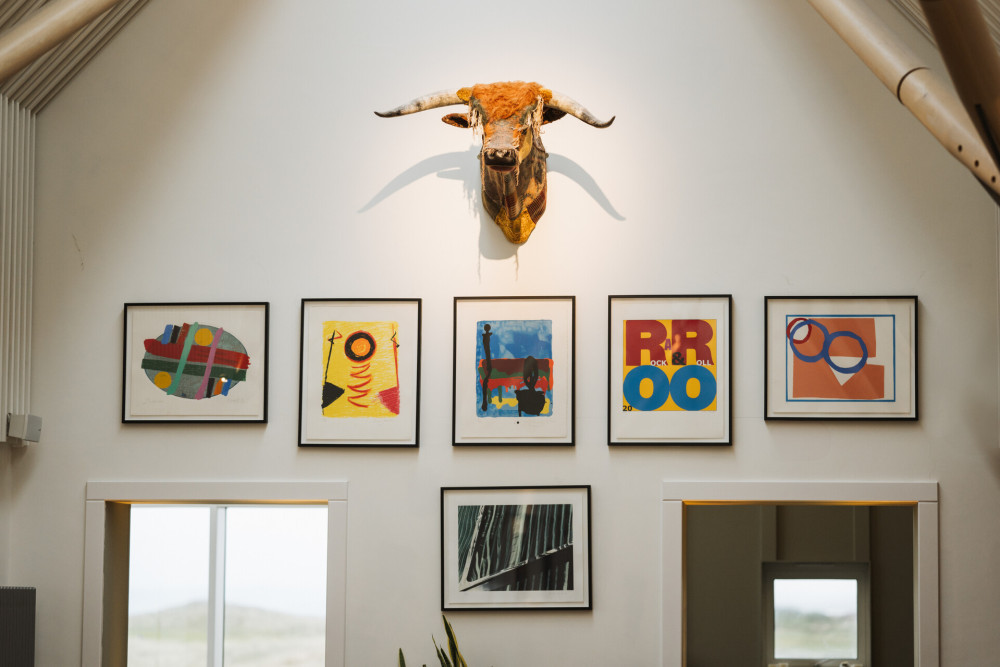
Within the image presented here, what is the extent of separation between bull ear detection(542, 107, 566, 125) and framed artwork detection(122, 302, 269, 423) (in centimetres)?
159

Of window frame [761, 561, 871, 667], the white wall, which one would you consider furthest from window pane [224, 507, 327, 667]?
window frame [761, 561, 871, 667]

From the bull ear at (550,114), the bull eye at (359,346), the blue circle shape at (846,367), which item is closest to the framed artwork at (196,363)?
the bull eye at (359,346)

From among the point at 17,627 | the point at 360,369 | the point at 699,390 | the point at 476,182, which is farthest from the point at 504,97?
the point at 17,627

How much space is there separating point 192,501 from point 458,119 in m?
2.18

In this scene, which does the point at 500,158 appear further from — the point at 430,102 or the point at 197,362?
the point at 197,362

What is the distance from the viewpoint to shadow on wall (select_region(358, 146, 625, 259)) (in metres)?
4.45

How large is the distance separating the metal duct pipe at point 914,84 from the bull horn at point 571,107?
1.06m

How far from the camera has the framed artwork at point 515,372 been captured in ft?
14.2

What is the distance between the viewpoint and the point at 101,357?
4480 millimetres

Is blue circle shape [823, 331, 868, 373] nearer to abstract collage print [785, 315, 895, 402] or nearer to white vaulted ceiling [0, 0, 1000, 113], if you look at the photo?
abstract collage print [785, 315, 895, 402]

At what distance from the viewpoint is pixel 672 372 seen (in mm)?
4305

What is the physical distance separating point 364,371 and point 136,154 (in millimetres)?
1596

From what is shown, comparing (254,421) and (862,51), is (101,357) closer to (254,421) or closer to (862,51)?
(254,421)

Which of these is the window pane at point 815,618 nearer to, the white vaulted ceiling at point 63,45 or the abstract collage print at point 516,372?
the abstract collage print at point 516,372
